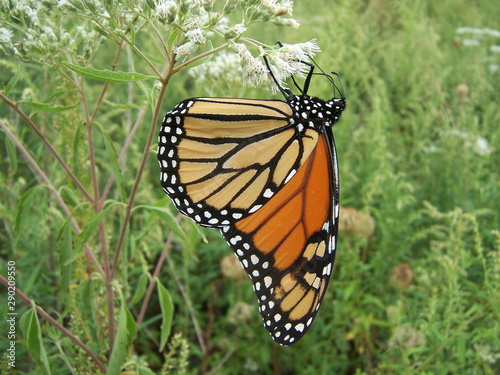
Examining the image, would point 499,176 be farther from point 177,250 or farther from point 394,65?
point 177,250

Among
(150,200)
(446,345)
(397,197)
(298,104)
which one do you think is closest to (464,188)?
(397,197)

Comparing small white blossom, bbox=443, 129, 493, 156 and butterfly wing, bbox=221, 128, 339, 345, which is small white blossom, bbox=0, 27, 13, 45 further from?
small white blossom, bbox=443, 129, 493, 156

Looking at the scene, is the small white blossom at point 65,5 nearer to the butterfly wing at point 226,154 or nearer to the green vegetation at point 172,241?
the green vegetation at point 172,241

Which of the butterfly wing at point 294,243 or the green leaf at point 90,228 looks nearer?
the green leaf at point 90,228

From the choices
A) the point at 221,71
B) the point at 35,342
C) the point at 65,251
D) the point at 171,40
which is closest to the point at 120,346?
the point at 35,342

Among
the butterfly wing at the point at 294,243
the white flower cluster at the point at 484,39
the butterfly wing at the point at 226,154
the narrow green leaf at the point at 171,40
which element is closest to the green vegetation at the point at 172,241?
the narrow green leaf at the point at 171,40

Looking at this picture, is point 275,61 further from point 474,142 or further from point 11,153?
point 474,142
